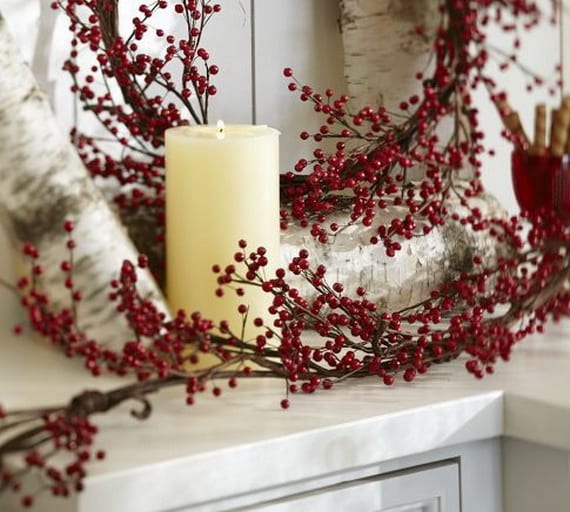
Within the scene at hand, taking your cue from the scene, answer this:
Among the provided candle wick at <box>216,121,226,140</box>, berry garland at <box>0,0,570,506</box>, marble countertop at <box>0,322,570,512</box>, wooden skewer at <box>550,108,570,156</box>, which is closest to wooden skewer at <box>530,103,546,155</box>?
wooden skewer at <box>550,108,570,156</box>

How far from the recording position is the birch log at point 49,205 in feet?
2.53

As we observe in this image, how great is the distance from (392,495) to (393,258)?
27cm

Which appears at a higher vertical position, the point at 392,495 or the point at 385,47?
the point at 385,47

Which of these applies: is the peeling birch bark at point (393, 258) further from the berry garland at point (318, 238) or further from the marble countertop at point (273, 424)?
the marble countertop at point (273, 424)

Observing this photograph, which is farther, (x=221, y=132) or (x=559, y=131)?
(x=559, y=131)

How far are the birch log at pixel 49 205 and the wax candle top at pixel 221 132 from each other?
0.28 feet

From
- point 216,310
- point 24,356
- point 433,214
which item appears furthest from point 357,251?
point 24,356

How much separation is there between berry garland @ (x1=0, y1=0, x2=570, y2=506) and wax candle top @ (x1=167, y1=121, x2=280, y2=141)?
62 millimetres

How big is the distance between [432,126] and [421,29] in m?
0.15

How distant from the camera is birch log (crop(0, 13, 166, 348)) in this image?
772mm

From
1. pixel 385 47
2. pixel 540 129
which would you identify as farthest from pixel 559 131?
pixel 385 47

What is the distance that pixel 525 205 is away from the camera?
1.19 m

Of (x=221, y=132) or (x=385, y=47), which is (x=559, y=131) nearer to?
(x=385, y=47)

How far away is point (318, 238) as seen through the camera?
914mm
